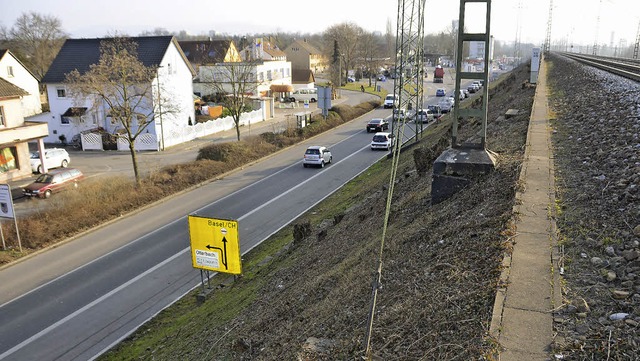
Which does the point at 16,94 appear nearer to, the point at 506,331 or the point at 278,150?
the point at 278,150

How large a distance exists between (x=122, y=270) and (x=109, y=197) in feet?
25.1

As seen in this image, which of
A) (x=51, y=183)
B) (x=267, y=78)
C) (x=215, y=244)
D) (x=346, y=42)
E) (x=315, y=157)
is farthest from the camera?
(x=346, y=42)

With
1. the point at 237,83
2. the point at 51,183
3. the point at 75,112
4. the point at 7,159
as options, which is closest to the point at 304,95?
the point at 237,83

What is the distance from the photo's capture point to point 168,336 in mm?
11242

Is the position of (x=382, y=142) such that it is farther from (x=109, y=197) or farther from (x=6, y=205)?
(x=6, y=205)

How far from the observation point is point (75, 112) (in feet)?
130

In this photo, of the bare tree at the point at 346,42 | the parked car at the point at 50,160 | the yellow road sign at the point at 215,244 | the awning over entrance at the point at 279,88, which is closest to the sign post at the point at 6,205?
the yellow road sign at the point at 215,244

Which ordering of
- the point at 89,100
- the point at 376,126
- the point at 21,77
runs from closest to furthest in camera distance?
1. the point at 89,100
2. the point at 376,126
3. the point at 21,77

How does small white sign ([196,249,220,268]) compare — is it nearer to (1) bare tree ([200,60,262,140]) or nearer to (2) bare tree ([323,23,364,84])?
(1) bare tree ([200,60,262,140])

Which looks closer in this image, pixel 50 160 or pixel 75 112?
pixel 50 160

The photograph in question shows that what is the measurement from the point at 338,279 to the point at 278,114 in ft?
168

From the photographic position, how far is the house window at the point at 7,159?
1107 inches

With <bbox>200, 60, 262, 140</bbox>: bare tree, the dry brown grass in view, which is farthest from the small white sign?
<bbox>200, 60, 262, 140</bbox>: bare tree

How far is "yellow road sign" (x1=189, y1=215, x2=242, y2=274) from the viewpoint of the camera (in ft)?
46.4
